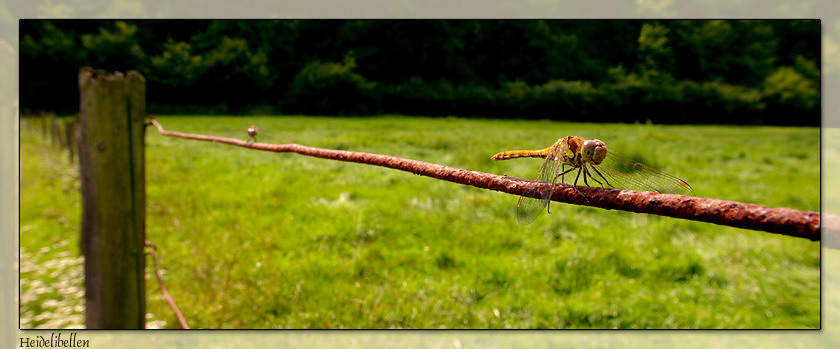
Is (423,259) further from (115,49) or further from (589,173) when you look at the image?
(115,49)

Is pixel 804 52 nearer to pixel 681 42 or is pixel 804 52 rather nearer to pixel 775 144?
pixel 681 42

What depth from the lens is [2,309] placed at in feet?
5.60

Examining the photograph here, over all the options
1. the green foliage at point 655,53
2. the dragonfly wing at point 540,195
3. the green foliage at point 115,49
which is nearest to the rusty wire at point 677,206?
the dragonfly wing at point 540,195

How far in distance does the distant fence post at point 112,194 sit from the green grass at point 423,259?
546 millimetres

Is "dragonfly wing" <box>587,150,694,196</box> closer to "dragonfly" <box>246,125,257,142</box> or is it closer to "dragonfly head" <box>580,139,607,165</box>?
"dragonfly head" <box>580,139,607,165</box>

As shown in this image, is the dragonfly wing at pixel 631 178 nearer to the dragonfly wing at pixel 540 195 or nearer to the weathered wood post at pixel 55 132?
the dragonfly wing at pixel 540 195

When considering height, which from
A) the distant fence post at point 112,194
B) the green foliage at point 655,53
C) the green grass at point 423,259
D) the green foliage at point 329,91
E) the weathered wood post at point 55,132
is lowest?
the green grass at point 423,259

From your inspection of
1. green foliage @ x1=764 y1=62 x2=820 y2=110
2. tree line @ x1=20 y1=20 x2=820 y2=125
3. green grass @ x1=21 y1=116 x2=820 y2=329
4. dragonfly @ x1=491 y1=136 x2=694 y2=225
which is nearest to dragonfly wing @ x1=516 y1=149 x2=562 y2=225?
dragonfly @ x1=491 y1=136 x2=694 y2=225

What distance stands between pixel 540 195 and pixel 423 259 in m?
2.84

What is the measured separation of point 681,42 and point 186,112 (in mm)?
25213

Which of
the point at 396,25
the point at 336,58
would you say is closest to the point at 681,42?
the point at 396,25

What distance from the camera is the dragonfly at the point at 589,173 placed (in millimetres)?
794

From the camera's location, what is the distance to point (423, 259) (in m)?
3.47

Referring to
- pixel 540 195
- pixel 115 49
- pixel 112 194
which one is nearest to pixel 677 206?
pixel 540 195
